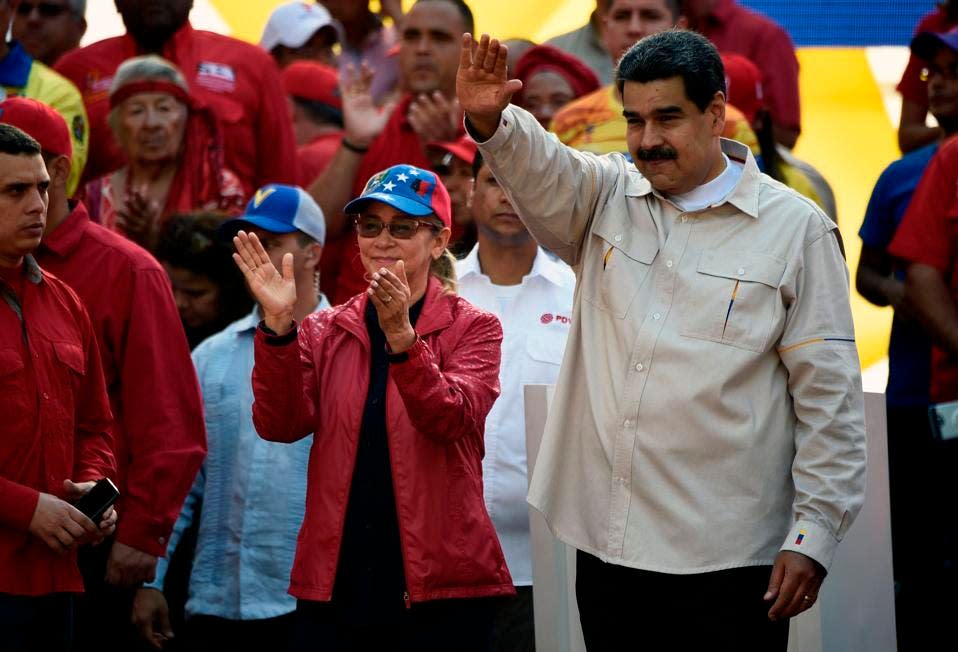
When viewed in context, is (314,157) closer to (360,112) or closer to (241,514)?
(360,112)

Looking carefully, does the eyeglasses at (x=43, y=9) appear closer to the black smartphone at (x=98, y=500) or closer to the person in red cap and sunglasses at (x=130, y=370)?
the person in red cap and sunglasses at (x=130, y=370)

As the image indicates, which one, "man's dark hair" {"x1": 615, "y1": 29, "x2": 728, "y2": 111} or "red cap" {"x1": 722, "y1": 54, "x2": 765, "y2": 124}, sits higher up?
"red cap" {"x1": 722, "y1": 54, "x2": 765, "y2": 124}

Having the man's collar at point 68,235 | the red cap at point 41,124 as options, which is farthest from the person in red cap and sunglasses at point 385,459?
the red cap at point 41,124

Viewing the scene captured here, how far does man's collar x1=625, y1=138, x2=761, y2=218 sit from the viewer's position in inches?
145

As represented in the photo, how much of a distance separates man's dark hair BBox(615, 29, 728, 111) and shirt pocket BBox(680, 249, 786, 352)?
401 mm

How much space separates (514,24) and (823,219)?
704 centimetres

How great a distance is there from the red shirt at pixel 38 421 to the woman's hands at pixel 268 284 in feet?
1.86

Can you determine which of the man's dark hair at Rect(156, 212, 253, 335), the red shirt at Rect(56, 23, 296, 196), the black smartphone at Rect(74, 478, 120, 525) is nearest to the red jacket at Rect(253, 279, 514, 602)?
the black smartphone at Rect(74, 478, 120, 525)

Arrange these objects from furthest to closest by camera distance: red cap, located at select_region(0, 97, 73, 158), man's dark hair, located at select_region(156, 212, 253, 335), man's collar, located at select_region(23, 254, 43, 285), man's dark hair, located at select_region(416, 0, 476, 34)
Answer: man's dark hair, located at select_region(416, 0, 476, 34) → man's dark hair, located at select_region(156, 212, 253, 335) → red cap, located at select_region(0, 97, 73, 158) → man's collar, located at select_region(23, 254, 43, 285)

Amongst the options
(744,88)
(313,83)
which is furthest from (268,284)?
(313,83)

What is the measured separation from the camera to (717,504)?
11.7ft

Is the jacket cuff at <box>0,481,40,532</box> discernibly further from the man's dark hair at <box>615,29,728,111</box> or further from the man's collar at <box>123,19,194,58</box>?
the man's collar at <box>123,19,194,58</box>

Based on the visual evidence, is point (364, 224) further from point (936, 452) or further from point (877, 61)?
point (877, 61)

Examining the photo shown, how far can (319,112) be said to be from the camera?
8.17 meters
